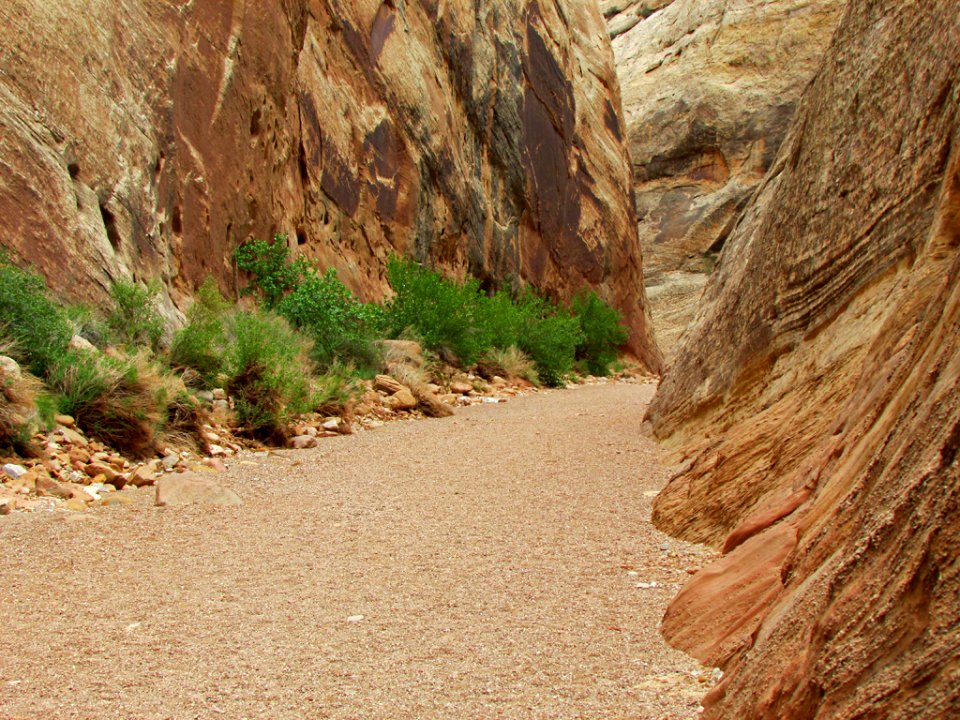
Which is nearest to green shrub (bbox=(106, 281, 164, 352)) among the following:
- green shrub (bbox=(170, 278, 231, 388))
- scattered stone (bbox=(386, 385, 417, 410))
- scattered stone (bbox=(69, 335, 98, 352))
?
green shrub (bbox=(170, 278, 231, 388))

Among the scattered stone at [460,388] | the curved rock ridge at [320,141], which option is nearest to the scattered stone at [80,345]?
the curved rock ridge at [320,141]

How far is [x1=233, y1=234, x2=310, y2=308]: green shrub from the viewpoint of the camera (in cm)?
1248

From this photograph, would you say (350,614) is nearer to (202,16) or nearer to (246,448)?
(246,448)

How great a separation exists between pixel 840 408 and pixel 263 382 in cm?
562

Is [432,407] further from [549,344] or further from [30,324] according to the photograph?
[549,344]

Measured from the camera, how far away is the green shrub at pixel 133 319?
27.6 ft

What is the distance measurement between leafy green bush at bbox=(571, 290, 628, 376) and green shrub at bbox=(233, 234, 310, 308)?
10536 mm

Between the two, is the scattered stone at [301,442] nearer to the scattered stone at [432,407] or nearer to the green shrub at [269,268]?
the scattered stone at [432,407]

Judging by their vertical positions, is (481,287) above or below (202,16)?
below

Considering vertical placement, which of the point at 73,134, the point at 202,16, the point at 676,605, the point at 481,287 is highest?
the point at 202,16

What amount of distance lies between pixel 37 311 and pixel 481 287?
48.9ft

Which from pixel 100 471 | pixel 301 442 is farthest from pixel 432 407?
pixel 100 471

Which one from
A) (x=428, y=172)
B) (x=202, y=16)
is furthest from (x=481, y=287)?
(x=202, y=16)

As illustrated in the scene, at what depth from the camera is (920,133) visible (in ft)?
A: 15.3
